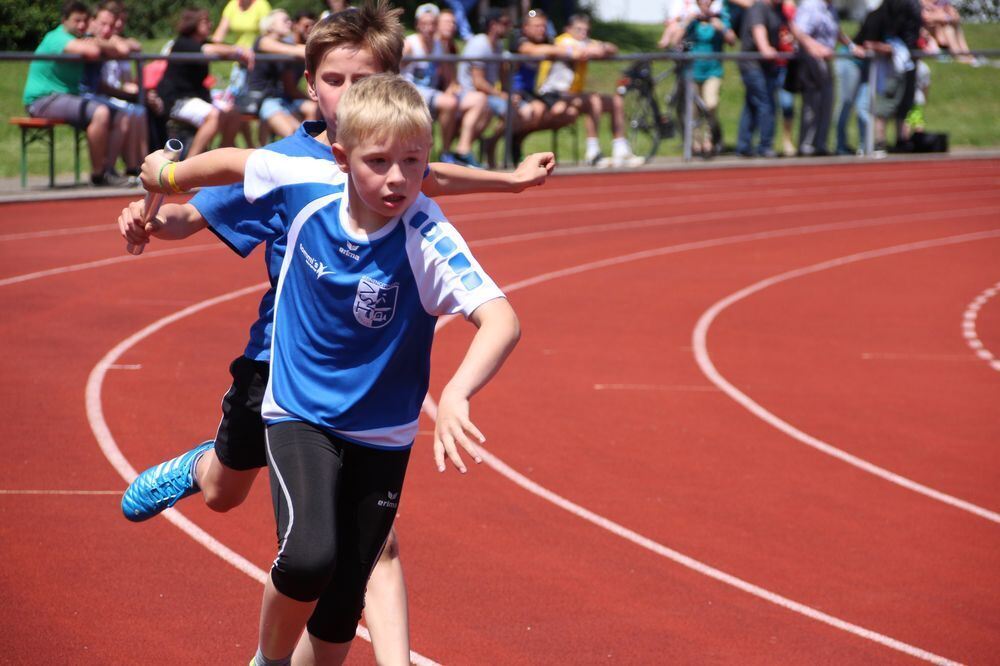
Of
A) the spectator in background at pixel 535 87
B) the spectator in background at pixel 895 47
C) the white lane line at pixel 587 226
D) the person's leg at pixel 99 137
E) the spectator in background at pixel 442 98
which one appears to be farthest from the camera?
the spectator in background at pixel 895 47

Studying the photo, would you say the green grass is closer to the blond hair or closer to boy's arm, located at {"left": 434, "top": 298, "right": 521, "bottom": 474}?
the blond hair

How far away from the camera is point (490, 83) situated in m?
17.8

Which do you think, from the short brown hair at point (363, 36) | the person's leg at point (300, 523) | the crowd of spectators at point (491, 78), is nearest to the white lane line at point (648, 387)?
the short brown hair at point (363, 36)

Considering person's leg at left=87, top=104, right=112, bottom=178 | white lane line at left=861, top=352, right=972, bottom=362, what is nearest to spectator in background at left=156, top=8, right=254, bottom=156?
person's leg at left=87, top=104, right=112, bottom=178

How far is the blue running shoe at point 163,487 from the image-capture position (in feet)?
14.6

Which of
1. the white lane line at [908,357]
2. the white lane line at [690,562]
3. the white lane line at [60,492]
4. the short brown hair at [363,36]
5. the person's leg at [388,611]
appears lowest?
the white lane line at [908,357]

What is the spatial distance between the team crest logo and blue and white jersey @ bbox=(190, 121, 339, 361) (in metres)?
0.45

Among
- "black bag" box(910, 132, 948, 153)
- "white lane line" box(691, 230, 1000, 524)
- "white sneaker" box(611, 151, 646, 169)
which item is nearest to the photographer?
"white lane line" box(691, 230, 1000, 524)

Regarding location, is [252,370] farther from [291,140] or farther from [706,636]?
[706,636]

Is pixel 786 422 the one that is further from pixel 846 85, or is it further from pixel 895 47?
pixel 895 47

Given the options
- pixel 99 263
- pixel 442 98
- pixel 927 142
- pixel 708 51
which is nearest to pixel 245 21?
pixel 442 98

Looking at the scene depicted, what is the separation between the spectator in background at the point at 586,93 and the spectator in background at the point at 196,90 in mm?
4343

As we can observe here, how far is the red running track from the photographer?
480 centimetres

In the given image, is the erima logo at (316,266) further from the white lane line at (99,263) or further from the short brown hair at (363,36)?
the white lane line at (99,263)
